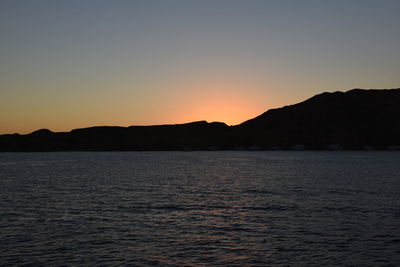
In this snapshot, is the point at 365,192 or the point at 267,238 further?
the point at 365,192

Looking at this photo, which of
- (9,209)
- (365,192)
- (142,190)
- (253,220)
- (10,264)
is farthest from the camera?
(142,190)

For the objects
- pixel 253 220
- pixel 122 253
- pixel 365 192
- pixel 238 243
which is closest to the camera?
pixel 122 253

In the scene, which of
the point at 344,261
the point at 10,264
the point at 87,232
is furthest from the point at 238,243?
the point at 10,264

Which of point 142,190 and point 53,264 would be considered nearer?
point 53,264

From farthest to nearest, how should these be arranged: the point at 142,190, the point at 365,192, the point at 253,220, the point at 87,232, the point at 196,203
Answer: the point at 142,190 → the point at 365,192 → the point at 196,203 → the point at 253,220 → the point at 87,232

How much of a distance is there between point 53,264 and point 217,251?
966 cm

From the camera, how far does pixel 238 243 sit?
1069 inches

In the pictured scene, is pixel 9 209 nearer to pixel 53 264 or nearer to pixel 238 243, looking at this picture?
pixel 53 264

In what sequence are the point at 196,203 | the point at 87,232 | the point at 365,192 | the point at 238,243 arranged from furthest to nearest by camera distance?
the point at 365,192 → the point at 196,203 → the point at 87,232 → the point at 238,243

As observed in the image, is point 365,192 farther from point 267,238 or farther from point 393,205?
point 267,238


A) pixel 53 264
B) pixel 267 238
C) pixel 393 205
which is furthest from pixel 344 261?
pixel 393 205

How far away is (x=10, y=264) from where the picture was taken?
22.4 metres

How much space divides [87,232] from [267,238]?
13437 mm

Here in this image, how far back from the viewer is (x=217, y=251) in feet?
82.6
